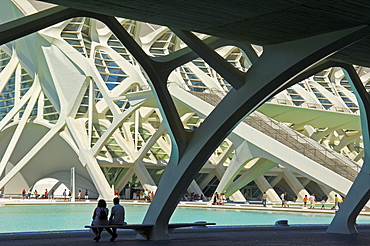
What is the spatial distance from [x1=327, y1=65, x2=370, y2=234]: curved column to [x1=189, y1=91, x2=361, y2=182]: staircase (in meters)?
12.2

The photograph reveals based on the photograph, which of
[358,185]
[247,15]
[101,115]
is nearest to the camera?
[247,15]

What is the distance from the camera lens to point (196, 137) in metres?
10.1

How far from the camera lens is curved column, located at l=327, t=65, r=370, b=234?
12.3 m

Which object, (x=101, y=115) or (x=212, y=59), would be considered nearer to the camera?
(x=212, y=59)

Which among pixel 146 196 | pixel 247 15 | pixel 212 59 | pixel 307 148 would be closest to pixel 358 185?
pixel 212 59

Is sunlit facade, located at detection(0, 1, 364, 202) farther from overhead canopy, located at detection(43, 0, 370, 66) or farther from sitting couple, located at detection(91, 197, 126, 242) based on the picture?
overhead canopy, located at detection(43, 0, 370, 66)

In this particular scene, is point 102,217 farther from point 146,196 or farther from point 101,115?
point 101,115

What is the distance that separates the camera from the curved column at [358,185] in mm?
12305

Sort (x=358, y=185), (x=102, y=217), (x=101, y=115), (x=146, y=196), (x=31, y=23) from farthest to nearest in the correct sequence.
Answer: (x=101, y=115) → (x=146, y=196) → (x=358, y=185) → (x=102, y=217) → (x=31, y=23)

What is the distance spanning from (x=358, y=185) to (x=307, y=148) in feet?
48.1

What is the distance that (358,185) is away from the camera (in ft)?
40.9

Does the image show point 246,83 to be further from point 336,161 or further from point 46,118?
point 46,118

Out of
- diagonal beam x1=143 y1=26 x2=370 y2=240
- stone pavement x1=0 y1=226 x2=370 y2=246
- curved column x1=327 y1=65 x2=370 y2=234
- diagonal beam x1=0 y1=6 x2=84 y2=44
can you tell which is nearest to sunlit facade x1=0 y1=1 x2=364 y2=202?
curved column x1=327 y1=65 x2=370 y2=234

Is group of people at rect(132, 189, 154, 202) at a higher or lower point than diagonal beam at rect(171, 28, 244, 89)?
lower
